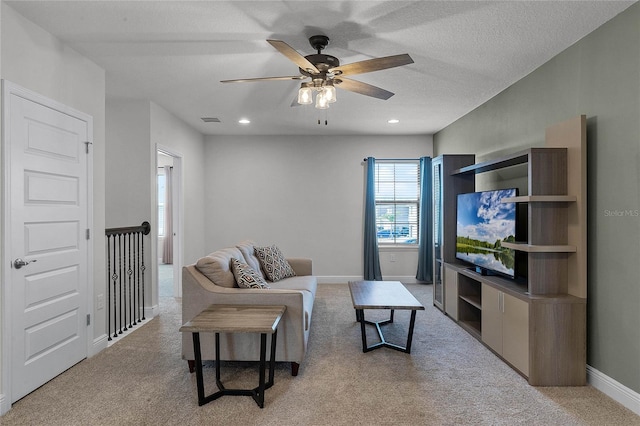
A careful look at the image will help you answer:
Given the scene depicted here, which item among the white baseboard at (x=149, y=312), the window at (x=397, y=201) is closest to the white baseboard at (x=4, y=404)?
the white baseboard at (x=149, y=312)

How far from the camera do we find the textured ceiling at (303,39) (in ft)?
7.51

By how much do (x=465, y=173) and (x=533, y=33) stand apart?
186 cm

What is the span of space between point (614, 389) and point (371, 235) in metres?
3.86

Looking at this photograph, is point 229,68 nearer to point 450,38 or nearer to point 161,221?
point 450,38

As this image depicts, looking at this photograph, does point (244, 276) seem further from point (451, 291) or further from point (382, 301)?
point (451, 291)

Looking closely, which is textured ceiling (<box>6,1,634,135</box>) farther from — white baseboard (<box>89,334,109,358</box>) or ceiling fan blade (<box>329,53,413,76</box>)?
white baseboard (<box>89,334,109,358</box>)

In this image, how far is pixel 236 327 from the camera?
2207mm

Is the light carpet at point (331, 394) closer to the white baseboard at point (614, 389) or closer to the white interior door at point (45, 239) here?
the white baseboard at point (614, 389)

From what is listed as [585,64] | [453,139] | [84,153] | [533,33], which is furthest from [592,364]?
[84,153]

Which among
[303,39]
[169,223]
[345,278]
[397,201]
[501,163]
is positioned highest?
[303,39]

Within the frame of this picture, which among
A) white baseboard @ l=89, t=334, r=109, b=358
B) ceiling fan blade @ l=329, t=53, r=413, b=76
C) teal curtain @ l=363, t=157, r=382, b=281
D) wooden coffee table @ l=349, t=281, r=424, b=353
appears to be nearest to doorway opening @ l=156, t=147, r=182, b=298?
white baseboard @ l=89, t=334, r=109, b=358

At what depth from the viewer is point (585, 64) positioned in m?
2.66

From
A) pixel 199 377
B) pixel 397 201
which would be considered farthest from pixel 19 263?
pixel 397 201

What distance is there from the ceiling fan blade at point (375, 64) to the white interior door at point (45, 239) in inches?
82.5
